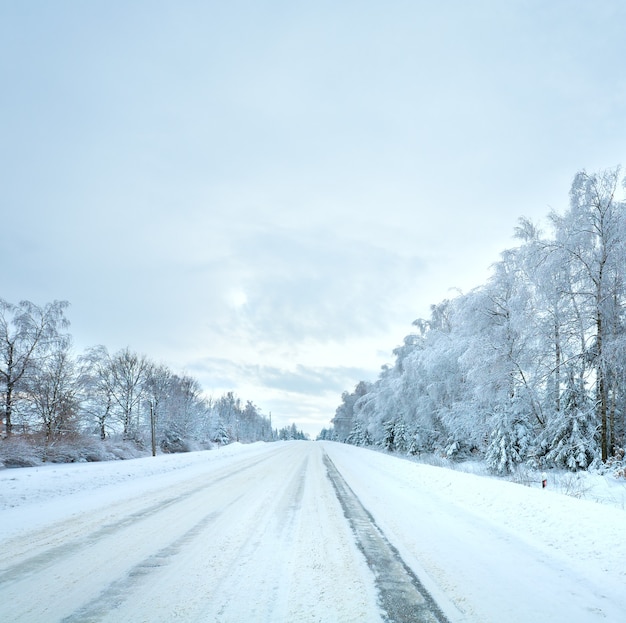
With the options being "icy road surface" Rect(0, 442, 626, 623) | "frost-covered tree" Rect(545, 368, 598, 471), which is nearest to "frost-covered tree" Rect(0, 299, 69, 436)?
"icy road surface" Rect(0, 442, 626, 623)

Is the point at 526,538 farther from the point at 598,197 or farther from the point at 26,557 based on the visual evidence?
the point at 598,197

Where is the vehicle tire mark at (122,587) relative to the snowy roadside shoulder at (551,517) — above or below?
above

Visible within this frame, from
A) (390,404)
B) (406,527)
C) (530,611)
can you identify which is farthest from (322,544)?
(390,404)

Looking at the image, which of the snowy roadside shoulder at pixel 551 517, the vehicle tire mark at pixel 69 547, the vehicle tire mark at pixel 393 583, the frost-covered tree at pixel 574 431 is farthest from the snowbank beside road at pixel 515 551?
the frost-covered tree at pixel 574 431

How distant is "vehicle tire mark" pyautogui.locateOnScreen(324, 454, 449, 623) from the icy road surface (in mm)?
17

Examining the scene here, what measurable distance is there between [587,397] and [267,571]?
14.6 metres

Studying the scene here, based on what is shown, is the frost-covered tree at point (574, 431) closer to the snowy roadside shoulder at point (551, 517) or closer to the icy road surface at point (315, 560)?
the snowy roadside shoulder at point (551, 517)

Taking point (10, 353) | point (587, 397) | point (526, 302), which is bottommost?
point (587, 397)

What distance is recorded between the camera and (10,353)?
24.7 m

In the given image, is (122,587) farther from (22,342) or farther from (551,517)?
(22,342)

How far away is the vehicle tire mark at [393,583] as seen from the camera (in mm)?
3191

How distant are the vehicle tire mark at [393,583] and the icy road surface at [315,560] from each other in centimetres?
2

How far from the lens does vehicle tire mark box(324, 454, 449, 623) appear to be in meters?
3.19

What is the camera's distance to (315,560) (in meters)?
4.49
